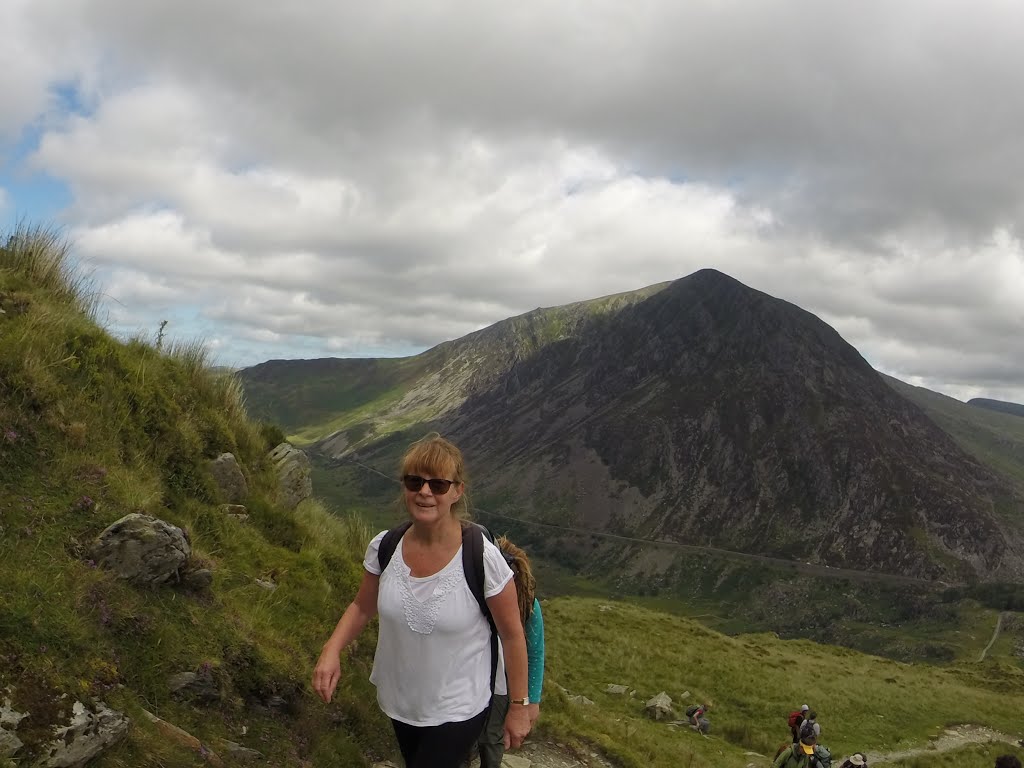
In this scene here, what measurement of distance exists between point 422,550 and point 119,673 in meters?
3.75

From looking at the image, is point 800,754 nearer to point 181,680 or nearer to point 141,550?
point 181,680

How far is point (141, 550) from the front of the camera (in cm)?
724

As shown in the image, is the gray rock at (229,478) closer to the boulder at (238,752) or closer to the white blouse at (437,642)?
the boulder at (238,752)

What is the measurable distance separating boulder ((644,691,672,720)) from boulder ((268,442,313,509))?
56.3 feet

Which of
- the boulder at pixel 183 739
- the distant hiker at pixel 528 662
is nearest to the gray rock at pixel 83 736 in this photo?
the boulder at pixel 183 739

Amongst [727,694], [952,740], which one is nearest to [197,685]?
[727,694]

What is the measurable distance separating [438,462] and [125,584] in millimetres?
4490

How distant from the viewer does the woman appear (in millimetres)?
4684

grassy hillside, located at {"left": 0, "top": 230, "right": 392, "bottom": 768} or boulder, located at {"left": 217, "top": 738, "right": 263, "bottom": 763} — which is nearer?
grassy hillside, located at {"left": 0, "top": 230, "right": 392, "bottom": 768}

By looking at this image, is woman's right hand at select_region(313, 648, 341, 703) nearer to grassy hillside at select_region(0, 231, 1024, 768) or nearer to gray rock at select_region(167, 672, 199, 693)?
grassy hillside at select_region(0, 231, 1024, 768)

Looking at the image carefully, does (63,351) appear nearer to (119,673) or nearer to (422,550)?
(119,673)

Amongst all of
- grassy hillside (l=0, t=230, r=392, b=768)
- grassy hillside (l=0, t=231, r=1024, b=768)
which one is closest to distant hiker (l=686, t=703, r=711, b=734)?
grassy hillside (l=0, t=231, r=1024, b=768)

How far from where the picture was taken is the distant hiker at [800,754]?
12977 mm

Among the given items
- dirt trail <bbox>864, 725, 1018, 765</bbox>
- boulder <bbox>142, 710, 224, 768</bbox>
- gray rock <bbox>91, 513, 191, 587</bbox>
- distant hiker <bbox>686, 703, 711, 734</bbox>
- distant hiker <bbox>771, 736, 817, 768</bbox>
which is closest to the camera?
boulder <bbox>142, 710, 224, 768</bbox>
